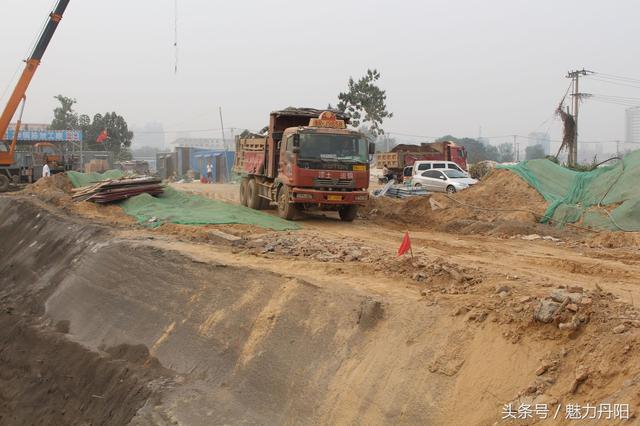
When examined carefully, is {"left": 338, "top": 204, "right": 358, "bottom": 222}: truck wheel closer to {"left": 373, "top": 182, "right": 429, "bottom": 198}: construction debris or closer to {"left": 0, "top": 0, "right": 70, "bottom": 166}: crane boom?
{"left": 373, "top": 182, "right": 429, "bottom": 198}: construction debris

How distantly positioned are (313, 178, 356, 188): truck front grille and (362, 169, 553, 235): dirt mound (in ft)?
9.30

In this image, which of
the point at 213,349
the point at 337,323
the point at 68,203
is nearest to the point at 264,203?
the point at 68,203

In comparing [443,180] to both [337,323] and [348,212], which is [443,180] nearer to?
[348,212]

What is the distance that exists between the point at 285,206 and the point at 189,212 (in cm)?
257

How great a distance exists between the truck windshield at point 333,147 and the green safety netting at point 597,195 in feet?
16.6

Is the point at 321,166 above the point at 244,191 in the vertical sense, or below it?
above

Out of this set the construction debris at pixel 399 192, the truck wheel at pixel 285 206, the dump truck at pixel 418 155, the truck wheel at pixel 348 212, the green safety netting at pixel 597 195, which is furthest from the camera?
the dump truck at pixel 418 155

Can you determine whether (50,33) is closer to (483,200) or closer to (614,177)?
(483,200)

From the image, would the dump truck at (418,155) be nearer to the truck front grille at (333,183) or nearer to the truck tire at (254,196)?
the truck tire at (254,196)

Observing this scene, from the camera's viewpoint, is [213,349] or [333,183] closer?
[213,349]

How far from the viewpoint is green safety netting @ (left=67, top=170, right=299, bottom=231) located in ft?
46.0

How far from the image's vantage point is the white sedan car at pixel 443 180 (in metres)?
23.7

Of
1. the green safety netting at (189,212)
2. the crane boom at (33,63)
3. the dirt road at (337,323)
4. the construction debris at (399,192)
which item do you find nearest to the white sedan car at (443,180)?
the construction debris at (399,192)

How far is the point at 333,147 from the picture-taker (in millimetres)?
14906
